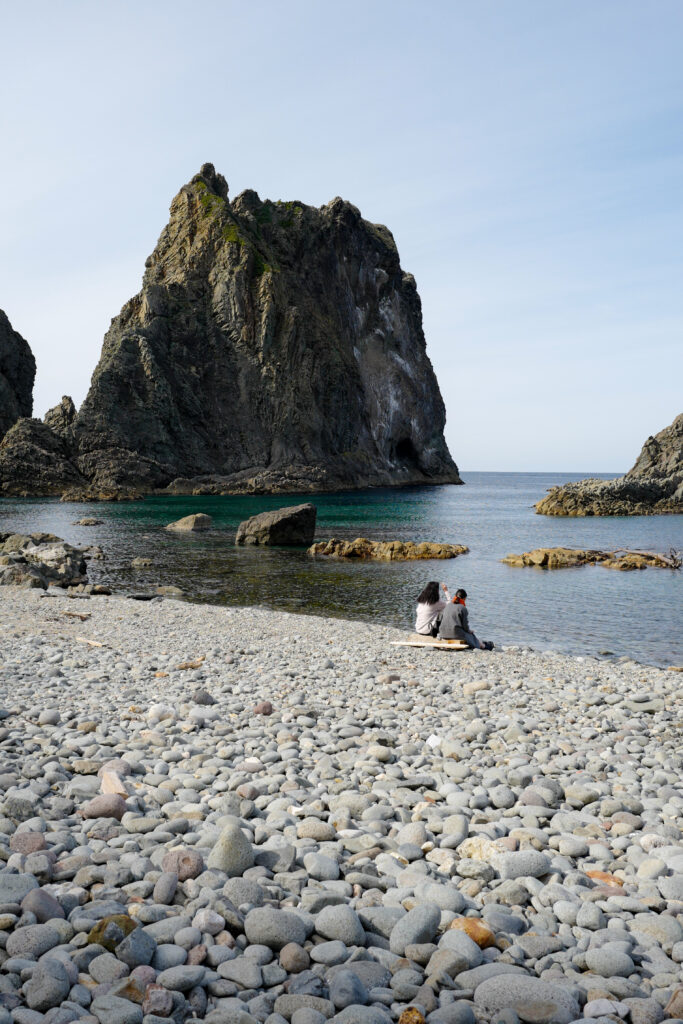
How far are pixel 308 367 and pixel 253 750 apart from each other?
119m

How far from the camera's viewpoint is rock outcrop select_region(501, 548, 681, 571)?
103 ft

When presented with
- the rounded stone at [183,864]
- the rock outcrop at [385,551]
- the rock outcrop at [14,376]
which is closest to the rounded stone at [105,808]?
the rounded stone at [183,864]

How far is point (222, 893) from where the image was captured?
13.9 feet

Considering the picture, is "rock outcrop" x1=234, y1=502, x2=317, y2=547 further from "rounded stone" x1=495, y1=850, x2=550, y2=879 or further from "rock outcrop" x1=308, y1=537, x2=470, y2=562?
"rounded stone" x1=495, y1=850, x2=550, y2=879

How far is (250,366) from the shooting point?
11638 cm

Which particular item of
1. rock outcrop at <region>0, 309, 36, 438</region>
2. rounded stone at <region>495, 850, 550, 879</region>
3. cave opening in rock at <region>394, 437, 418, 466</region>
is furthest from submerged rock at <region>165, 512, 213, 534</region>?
cave opening in rock at <region>394, 437, 418, 466</region>

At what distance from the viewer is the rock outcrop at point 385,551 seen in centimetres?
3397

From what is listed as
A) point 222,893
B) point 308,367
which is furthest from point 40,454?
point 222,893

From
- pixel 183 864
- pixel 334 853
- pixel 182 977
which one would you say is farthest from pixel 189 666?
pixel 182 977

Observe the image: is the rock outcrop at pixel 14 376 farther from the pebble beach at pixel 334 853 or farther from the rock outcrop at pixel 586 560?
the pebble beach at pixel 334 853

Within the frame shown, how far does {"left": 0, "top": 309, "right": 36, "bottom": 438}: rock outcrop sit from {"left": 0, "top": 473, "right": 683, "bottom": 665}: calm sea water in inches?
2752

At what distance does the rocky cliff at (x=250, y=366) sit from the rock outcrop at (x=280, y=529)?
5563 centimetres

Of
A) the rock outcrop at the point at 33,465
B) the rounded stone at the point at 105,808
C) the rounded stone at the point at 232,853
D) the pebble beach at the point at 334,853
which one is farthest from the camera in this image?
the rock outcrop at the point at 33,465

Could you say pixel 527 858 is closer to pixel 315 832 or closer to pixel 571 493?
pixel 315 832
